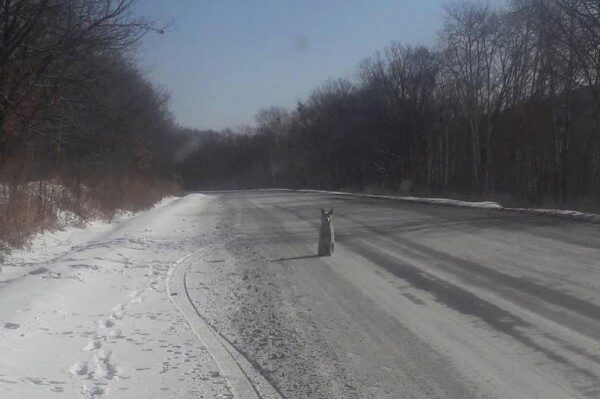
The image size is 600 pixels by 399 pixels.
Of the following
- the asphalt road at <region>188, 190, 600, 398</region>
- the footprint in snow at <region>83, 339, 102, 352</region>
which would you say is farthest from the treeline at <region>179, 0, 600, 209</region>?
the footprint in snow at <region>83, 339, 102, 352</region>

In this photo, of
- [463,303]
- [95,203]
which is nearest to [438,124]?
[95,203]

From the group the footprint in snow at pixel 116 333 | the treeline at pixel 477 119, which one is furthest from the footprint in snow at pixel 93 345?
the treeline at pixel 477 119

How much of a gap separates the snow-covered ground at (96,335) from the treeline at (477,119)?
870 inches

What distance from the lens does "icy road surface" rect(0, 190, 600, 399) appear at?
565 cm

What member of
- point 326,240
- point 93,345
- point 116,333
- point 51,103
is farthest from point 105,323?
point 51,103

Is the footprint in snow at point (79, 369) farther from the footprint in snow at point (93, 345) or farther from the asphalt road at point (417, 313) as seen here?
the asphalt road at point (417, 313)

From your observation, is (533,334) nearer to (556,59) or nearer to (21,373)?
(21,373)

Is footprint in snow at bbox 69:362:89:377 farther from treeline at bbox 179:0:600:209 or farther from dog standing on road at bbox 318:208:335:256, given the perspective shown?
treeline at bbox 179:0:600:209

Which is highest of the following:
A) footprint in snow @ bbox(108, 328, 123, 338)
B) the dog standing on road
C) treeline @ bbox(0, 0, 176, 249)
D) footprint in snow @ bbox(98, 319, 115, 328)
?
treeline @ bbox(0, 0, 176, 249)

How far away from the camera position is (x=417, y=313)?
8.29 metres

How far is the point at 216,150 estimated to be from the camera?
138 metres

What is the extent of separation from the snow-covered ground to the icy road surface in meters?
0.03

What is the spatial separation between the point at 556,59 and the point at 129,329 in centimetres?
3219

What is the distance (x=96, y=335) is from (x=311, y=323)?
8.22 ft
